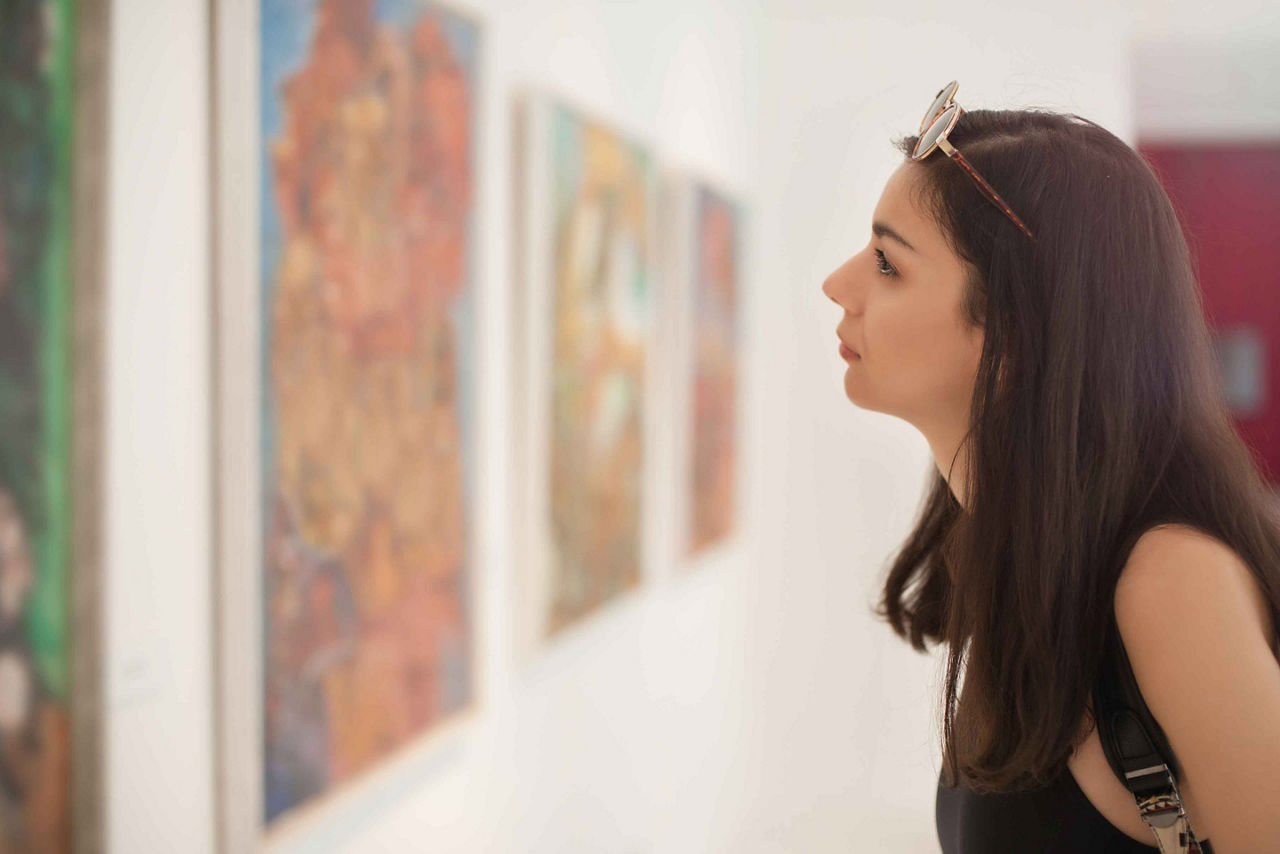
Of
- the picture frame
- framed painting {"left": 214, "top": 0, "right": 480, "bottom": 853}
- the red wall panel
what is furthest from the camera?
the red wall panel

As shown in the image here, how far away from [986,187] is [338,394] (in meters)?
1.19

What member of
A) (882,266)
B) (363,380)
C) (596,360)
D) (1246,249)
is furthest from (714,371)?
(1246,249)

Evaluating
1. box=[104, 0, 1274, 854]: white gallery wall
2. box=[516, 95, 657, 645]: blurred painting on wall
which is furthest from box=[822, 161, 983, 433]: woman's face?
box=[516, 95, 657, 645]: blurred painting on wall

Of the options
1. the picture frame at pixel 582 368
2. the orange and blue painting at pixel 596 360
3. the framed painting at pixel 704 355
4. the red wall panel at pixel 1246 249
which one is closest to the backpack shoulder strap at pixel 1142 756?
the picture frame at pixel 582 368

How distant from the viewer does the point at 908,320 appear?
4.83 ft

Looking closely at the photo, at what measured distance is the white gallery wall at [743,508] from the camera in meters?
1.65

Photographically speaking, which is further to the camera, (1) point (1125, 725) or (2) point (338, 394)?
(2) point (338, 394)

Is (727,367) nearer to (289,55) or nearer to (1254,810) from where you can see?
(289,55)

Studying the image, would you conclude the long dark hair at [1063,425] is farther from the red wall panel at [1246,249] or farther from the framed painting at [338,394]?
the red wall panel at [1246,249]

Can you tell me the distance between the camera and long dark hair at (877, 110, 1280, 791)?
4.37 feet

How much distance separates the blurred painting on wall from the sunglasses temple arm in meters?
1.55

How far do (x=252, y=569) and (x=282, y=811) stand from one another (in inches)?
17.5

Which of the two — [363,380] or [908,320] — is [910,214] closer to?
[908,320]

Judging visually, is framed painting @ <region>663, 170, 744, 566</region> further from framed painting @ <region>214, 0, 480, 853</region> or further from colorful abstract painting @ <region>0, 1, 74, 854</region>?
colorful abstract painting @ <region>0, 1, 74, 854</region>
